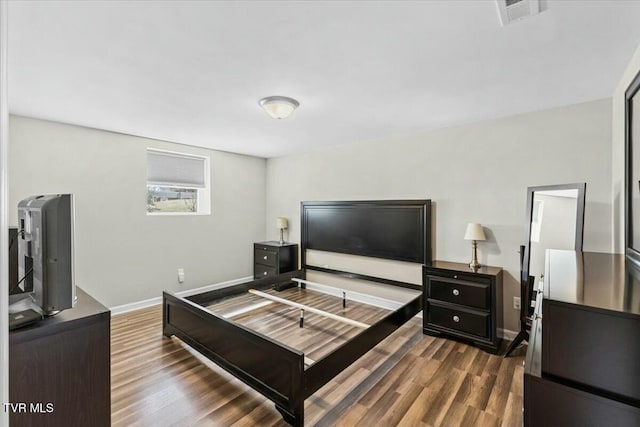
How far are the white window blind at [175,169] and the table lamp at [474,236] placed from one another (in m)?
3.91

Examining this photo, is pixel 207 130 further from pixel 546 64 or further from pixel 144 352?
pixel 546 64

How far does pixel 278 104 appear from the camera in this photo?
2521 millimetres

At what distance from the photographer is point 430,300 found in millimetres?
3137

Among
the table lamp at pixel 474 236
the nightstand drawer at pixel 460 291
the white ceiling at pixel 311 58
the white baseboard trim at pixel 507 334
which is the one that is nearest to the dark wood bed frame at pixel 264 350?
the nightstand drawer at pixel 460 291

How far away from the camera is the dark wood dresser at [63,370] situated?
3.61 ft

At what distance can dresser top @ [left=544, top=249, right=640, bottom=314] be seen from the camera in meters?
1.04

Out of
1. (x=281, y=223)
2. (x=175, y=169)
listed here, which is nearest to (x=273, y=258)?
(x=281, y=223)

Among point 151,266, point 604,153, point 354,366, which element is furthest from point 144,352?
point 604,153

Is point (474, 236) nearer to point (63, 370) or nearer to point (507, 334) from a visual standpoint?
point (507, 334)

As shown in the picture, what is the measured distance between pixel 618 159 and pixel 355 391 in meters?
2.76

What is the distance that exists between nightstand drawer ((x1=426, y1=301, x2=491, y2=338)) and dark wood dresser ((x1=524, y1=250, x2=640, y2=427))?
5.85 feet

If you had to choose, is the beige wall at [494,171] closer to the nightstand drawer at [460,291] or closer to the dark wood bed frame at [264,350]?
the nightstand drawer at [460,291]

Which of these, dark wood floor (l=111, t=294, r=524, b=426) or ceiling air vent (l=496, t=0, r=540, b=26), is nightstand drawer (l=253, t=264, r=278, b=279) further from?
ceiling air vent (l=496, t=0, r=540, b=26)

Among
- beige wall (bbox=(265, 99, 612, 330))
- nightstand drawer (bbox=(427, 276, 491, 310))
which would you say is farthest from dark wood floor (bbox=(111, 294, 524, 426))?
beige wall (bbox=(265, 99, 612, 330))
